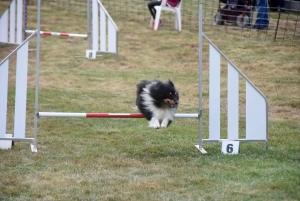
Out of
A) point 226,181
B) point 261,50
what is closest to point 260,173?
point 226,181

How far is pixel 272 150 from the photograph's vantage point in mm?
6168

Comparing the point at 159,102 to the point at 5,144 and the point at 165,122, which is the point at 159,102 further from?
the point at 5,144

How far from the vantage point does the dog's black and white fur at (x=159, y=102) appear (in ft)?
19.6

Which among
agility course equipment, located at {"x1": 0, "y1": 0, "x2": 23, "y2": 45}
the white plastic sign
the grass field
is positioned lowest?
the grass field

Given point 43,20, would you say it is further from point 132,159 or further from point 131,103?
point 132,159

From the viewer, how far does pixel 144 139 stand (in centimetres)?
689

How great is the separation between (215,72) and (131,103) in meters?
3.28

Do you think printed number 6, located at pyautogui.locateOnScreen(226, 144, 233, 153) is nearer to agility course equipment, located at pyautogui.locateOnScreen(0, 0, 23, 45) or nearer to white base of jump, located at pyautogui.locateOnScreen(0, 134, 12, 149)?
white base of jump, located at pyautogui.locateOnScreen(0, 134, 12, 149)

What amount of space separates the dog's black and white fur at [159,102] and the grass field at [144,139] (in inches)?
14.9

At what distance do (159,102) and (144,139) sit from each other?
984 mm

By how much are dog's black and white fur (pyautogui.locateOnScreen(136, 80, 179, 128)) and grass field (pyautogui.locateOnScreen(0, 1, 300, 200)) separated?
0.38 m

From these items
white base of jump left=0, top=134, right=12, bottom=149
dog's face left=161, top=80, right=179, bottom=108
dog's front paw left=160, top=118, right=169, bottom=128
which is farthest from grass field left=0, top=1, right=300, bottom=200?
dog's face left=161, top=80, right=179, bottom=108

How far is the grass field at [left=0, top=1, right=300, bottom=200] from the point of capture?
4.85 metres

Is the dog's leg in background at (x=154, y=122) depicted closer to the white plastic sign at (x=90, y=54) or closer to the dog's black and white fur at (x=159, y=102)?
the dog's black and white fur at (x=159, y=102)
